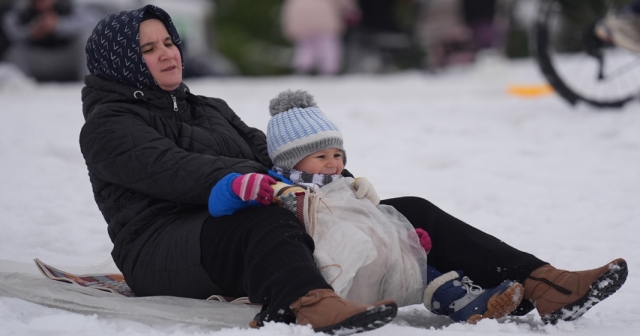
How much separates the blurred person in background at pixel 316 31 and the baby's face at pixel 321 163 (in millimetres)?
7248

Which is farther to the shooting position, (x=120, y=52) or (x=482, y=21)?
(x=482, y=21)

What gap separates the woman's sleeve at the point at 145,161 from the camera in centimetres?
230

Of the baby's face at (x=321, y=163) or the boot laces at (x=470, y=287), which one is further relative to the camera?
the baby's face at (x=321, y=163)

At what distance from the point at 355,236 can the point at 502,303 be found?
43cm

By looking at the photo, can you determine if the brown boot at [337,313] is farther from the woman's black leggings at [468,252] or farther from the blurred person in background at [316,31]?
the blurred person in background at [316,31]

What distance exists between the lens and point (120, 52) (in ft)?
8.27

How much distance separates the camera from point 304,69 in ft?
32.7

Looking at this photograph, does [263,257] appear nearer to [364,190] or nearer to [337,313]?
[337,313]

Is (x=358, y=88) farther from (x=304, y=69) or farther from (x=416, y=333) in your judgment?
(x=416, y=333)

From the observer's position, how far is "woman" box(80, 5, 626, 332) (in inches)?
83.4

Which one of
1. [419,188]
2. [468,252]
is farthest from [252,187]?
[419,188]

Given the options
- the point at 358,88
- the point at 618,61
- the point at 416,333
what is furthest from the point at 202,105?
the point at 358,88

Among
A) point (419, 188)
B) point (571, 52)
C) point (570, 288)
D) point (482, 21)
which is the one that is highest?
point (482, 21)

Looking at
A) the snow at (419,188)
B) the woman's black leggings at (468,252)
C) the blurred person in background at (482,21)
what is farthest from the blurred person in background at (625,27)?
the blurred person in background at (482,21)
